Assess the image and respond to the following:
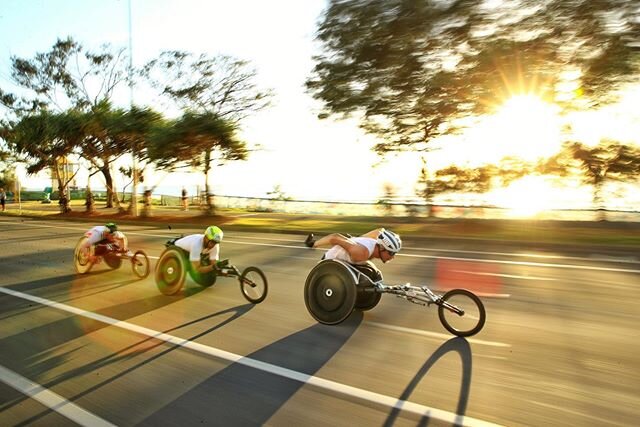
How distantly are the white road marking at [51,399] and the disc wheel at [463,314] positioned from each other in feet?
12.7

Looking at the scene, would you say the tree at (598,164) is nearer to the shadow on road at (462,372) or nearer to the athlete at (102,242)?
the shadow on road at (462,372)

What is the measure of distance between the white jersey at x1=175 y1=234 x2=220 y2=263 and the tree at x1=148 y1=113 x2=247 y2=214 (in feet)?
58.6

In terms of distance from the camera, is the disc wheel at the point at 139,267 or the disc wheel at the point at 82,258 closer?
the disc wheel at the point at 139,267

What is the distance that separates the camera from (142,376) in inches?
176

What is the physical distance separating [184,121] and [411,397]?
76.6ft

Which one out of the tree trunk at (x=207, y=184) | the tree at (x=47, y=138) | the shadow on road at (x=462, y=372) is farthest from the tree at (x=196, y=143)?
the shadow on road at (x=462, y=372)

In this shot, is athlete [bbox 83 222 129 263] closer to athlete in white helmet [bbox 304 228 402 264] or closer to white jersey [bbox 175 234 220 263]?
white jersey [bbox 175 234 220 263]

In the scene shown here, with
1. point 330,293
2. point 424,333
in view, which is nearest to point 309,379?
point 330,293

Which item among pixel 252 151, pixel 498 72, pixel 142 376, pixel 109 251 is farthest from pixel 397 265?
pixel 252 151

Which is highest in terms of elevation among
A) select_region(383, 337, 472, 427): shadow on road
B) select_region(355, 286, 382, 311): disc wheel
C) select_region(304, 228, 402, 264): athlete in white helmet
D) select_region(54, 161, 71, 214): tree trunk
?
select_region(54, 161, 71, 214): tree trunk

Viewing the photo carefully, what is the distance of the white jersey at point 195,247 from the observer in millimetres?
7719

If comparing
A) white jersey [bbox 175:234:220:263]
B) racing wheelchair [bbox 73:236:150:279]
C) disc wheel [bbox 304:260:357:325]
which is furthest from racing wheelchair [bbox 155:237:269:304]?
racing wheelchair [bbox 73:236:150:279]

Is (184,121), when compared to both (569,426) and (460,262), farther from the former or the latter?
(569,426)

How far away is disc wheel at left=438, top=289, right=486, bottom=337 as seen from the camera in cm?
557
